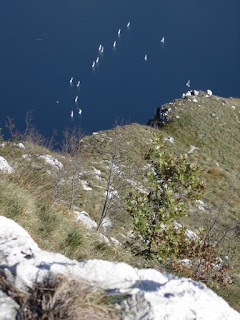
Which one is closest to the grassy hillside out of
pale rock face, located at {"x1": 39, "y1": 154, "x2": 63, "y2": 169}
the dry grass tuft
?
pale rock face, located at {"x1": 39, "y1": 154, "x2": 63, "y2": 169}

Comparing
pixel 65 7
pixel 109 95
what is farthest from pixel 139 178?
pixel 65 7

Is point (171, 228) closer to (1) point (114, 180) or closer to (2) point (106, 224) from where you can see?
(2) point (106, 224)

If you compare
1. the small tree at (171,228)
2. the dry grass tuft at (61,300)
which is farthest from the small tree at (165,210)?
the dry grass tuft at (61,300)

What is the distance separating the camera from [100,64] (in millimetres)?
140250

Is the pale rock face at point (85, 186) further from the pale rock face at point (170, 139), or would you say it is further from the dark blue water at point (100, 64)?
the dark blue water at point (100, 64)

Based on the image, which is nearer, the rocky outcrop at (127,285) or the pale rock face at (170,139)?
the rocky outcrop at (127,285)

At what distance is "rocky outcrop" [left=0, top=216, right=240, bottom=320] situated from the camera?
4.66 meters

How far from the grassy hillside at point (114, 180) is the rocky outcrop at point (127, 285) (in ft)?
6.41

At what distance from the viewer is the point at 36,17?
176 m

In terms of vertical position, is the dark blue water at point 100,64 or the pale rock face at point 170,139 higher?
the pale rock face at point 170,139

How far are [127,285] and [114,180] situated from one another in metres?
24.4

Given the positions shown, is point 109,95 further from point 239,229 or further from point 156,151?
point 156,151

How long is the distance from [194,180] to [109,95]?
108 meters

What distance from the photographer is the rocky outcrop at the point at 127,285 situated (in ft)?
15.3
